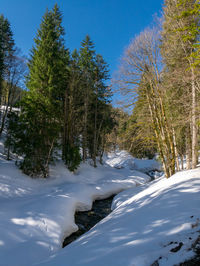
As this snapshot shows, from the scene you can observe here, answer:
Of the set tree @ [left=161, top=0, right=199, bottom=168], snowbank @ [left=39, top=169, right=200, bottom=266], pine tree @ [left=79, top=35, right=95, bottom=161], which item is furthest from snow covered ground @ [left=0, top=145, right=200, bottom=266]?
pine tree @ [left=79, top=35, right=95, bottom=161]

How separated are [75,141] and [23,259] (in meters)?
11.1

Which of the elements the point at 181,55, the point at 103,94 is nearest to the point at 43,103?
the point at 103,94

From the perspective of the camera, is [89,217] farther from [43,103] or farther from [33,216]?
[43,103]

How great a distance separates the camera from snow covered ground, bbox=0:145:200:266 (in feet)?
5.79

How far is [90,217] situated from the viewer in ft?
21.1

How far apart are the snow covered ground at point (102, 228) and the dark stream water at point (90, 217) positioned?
23cm

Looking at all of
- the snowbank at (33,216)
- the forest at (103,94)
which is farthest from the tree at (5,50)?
the snowbank at (33,216)

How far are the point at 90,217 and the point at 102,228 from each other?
3.52 meters

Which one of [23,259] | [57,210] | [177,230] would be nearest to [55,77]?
[57,210]

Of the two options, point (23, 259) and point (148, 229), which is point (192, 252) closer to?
point (148, 229)

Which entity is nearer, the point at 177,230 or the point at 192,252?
the point at 192,252

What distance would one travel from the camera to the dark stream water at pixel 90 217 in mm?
4983

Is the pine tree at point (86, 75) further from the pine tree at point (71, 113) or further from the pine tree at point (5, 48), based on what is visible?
the pine tree at point (5, 48)

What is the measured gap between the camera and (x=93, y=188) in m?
9.08
